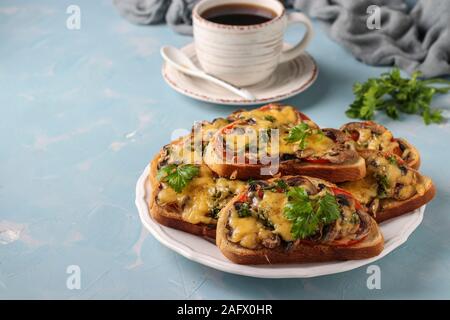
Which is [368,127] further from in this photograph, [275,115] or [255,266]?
[255,266]

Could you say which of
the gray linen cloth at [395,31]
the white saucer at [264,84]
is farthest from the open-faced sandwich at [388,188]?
the gray linen cloth at [395,31]

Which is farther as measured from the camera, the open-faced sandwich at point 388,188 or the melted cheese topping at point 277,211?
the open-faced sandwich at point 388,188

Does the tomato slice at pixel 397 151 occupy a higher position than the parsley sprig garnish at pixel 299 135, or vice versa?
the parsley sprig garnish at pixel 299 135

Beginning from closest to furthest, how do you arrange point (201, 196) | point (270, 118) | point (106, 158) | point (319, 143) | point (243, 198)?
1. point (243, 198)
2. point (201, 196)
3. point (319, 143)
4. point (270, 118)
5. point (106, 158)

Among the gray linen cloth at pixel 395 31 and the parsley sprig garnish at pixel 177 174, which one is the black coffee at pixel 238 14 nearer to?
the gray linen cloth at pixel 395 31

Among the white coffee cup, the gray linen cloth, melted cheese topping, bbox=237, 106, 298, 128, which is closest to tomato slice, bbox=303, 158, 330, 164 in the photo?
melted cheese topping, bbox=237, 106, 298, 128

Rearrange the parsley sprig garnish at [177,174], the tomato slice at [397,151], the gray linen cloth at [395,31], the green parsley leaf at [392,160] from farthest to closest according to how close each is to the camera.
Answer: the gray linen cloth at [395,31] → the tomato slice at [397,151] → the green parsley leaf at [392,160] → the parsley sprig garnish at [177,174]

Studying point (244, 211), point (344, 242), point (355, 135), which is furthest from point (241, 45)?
point (344, 242)
